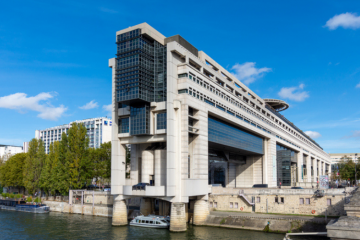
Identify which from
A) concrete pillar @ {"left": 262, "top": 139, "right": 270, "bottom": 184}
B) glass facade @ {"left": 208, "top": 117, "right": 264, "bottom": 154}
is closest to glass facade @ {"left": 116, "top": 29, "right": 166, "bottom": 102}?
glass facade @ {"left": 208, "top": 117, "right": 264, "bottom": 154}

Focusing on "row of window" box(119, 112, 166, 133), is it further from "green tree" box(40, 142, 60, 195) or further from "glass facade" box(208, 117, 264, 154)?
"green tree" box(40, 142, 60, 195)

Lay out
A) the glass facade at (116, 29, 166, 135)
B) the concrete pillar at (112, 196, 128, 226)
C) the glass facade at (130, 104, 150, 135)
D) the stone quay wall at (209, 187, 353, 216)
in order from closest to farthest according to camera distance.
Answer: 1. the stone quay wall at (209, 187, 353, 216)
2. the glass facade at (116, 29, 166, 135)
3. the glass facade at (130, 104, 150, 135)
4. the concrete pillar at (112, 196, 128, 226)

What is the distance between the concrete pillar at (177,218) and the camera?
57219mm

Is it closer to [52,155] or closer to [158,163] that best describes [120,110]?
[158,163]

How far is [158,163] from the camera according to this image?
64188 millimetres

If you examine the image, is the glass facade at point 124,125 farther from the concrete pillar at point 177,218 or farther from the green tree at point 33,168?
the green tree at point 33,168

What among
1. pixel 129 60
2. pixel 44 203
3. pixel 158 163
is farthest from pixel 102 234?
pixel 44 203

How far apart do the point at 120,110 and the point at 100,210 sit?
2739 centimetres

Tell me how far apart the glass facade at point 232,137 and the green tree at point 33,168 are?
2432 inches

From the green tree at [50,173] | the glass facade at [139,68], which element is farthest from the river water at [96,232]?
the glass facade at [139,68]

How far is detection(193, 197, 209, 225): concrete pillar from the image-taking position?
2525 inches

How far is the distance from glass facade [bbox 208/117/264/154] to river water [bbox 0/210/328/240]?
24.5 m

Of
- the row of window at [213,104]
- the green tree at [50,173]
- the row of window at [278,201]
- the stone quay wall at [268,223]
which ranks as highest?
the row of window at [213,104]

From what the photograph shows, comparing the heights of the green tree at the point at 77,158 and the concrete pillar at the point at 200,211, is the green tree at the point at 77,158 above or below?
above
